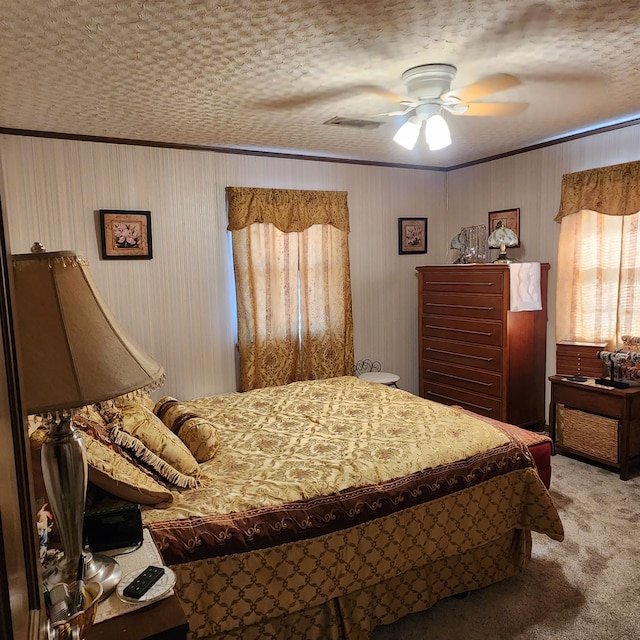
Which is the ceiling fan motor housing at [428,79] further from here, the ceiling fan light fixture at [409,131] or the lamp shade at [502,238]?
the lamp shade at [502,238]

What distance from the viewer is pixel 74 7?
1.85 meters

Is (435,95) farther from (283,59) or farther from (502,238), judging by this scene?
(502,238)

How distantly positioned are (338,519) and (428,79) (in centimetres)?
216

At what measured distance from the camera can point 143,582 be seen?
1322 millimetres

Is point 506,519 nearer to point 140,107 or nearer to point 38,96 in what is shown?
point 140,107

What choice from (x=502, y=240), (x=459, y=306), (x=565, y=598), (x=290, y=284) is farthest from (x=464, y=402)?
(x=565, y=598)

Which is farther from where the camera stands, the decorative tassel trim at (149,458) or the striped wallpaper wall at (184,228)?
the striped wallpaper wall at (184,228)

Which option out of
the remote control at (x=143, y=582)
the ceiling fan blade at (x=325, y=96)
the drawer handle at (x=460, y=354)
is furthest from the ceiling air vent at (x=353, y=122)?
the remote control at (x=143, y=582)

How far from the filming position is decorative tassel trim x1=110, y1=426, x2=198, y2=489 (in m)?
2.06

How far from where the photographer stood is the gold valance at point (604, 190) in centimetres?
365

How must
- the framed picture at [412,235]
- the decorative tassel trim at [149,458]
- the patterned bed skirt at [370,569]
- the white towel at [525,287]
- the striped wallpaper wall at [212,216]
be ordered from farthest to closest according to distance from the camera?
1. the framed picture at [412,235]
2. the white towel at [525,287]
3. the striped wallpaper wall at [212,216]
4. the decorative tassel trim at [149,458]
5. the patterned bed skirt at [370,569]

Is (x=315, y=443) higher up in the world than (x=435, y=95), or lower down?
lower down

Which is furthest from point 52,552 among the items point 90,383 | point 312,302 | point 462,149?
point 462,149

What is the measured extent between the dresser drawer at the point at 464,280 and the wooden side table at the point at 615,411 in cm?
94
